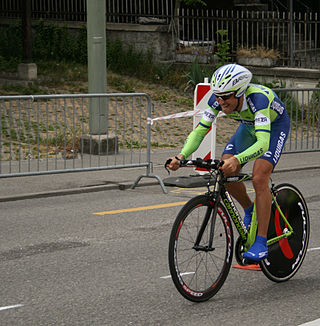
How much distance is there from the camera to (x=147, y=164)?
11.1m

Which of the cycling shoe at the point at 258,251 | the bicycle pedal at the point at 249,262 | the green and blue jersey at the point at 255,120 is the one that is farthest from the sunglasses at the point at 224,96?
the bicycle pedal at the point at 249,262

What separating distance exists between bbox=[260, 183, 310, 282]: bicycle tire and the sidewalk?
15.3 feet

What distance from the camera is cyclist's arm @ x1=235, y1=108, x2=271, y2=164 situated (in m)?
5.60

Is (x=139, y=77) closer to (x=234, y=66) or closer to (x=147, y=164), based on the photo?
(x=147, y=164)

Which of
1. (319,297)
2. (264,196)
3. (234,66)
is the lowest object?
(319,297)

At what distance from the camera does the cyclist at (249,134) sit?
18.6 ft

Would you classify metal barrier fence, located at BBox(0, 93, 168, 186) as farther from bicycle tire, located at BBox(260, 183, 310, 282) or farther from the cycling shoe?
the cycling shoe

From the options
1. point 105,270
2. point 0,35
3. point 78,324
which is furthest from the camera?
point 0,35

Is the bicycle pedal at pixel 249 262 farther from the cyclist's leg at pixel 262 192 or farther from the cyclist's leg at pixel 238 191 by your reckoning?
the cyclist's leg at pixel 238 191

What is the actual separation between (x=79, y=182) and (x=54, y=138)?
106 cm

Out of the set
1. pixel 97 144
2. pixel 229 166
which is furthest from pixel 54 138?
pixel 229 166

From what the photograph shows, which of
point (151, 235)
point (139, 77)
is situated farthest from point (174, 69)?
point (151, 235)

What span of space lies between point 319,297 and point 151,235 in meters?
2.47

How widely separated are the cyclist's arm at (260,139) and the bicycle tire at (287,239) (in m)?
0.62
